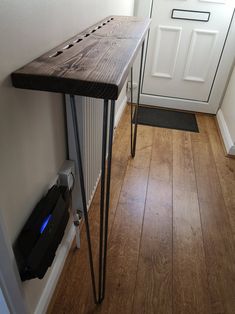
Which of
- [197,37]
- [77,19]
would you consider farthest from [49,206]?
[197,37]

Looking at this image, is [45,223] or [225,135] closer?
[45,223]

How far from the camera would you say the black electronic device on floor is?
0.74m

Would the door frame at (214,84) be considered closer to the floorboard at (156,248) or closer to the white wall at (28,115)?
the floorboard at (156,248)

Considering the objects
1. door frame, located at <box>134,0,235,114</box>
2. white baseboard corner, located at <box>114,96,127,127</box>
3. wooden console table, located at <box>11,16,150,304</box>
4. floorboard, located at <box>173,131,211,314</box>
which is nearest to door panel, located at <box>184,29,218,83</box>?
door frame, located at <box>134,0,235,114</box>

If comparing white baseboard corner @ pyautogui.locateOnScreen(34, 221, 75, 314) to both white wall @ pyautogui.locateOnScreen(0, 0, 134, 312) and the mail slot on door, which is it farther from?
the mail slot on door

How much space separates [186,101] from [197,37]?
2.06 ft

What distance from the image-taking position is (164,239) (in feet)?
4.43

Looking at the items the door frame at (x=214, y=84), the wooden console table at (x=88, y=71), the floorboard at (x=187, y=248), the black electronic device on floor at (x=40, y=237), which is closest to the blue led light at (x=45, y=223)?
the black electronic device on floor at (x=40, y=237)

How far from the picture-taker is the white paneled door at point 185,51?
7.16ft

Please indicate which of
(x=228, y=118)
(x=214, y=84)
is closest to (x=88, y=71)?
(x=228, y=118)

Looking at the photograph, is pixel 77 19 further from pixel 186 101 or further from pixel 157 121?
pixel 186 101

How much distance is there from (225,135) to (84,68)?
1.90m

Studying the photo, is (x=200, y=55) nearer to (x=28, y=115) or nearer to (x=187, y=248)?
(x=187, y=248)

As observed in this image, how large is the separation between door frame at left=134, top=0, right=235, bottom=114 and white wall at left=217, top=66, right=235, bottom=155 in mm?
74
